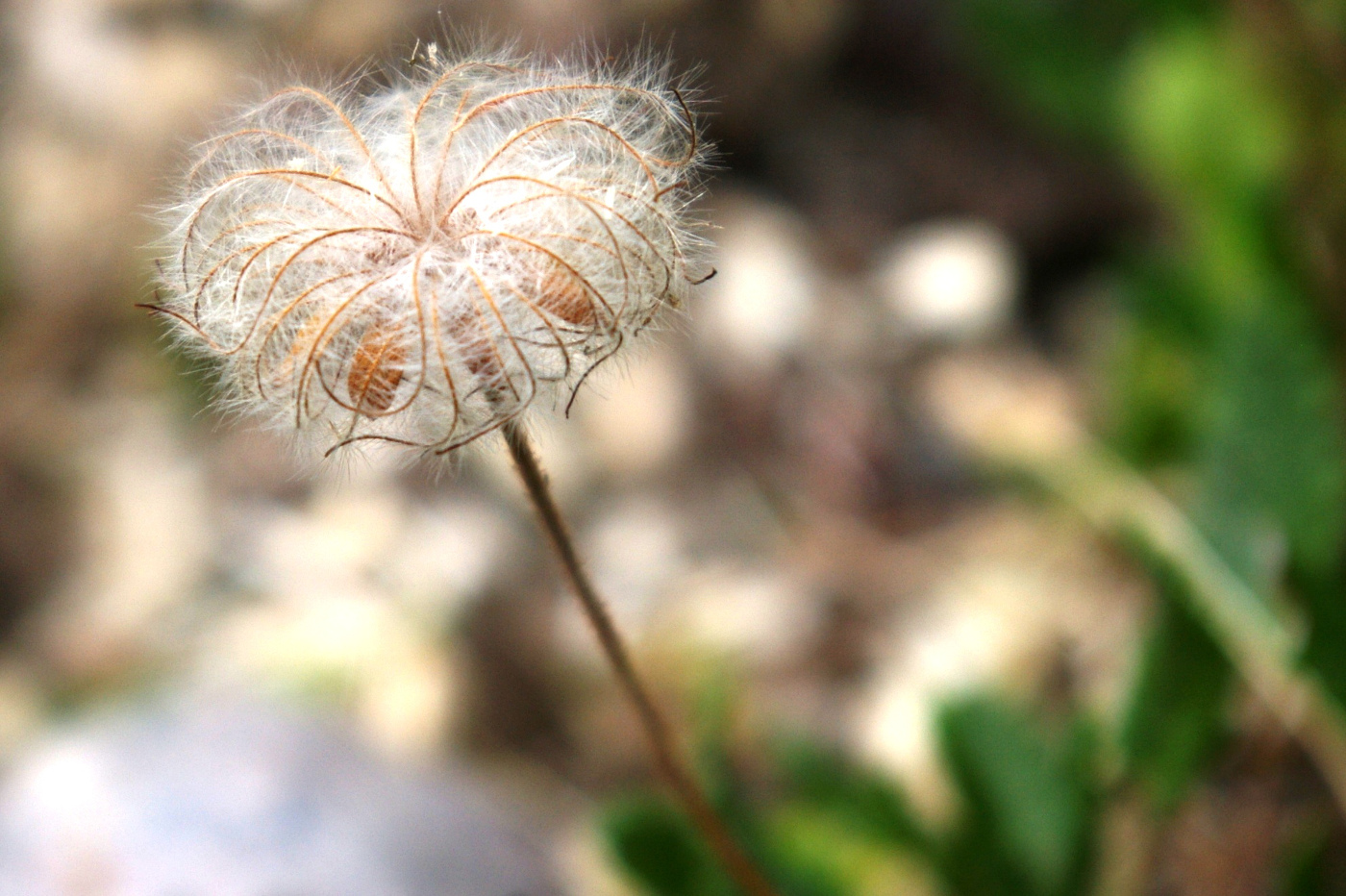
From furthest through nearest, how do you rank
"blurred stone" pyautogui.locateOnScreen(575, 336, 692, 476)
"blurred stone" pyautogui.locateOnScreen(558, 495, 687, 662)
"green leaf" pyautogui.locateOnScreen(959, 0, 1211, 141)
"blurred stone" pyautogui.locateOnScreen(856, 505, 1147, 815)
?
"blurred stone" pyautogui.locateOnScreen(575, 336, 692, 476) → "green leaf" pyautogui.locateOnScreen(959, 0, 1211, 141) → "blurred stone" pyautogui.locateOnScreen(558, 495, 687, 662) → "blurred stone" pyautogui.locateOnScreen(856, 505, 1147, 815)

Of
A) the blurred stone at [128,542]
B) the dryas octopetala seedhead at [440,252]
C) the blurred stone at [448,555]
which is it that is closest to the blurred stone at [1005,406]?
the blurred stone at [448,555]

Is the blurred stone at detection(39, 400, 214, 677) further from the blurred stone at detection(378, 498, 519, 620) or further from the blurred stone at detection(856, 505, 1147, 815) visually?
the blurred stone at detection(856, 505, 1147, 815)

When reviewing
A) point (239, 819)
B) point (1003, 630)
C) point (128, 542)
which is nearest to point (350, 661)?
point (239, 819)

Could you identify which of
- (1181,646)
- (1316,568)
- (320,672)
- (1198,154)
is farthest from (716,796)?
(1198,154)

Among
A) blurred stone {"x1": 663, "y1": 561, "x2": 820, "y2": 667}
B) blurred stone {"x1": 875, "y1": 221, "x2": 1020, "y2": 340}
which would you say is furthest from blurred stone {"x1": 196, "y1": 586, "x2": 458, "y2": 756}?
blurred stone {"x1": 875, "y1": 221, "x2": 1020, "y2": 340}

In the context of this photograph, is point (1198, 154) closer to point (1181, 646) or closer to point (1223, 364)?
point (1223, 364)

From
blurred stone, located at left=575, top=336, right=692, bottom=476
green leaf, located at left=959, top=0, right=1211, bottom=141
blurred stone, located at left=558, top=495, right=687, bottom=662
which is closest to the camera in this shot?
blurred stone, located at left=558, top=495, right=687, bottom=662
